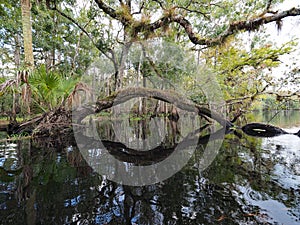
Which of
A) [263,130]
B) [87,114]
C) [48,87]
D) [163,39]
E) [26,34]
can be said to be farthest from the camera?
[163,39]

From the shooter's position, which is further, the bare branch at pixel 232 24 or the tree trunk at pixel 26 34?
the tree trunk at pixel 26 34

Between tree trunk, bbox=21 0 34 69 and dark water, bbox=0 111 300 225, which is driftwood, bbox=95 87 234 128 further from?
dark water, bbox=0 111 300 225

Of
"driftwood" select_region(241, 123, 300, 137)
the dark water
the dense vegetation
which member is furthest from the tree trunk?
"driftwood" select_region(241, 123, 300, 137)

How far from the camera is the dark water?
133 cm

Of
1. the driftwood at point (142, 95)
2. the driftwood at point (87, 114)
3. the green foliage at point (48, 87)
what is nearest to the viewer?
the green foliage at point (48, 87)

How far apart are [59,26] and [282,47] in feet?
46.8

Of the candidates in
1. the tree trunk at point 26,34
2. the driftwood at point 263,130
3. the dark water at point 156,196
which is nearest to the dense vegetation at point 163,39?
the tree trunk at point 26,34

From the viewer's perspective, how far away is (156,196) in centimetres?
169

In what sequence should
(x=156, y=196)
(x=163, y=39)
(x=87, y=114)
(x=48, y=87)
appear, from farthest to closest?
1. (x=163, y=39)
2. (x=87, y=114)
3. (x=48, y=87)
4. (x=156, y=196)

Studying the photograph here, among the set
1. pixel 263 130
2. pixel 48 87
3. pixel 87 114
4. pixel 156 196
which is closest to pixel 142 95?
pixel 87 114

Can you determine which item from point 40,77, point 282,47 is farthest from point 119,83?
point 282,47

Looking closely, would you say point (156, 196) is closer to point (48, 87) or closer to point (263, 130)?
point (48, 87)

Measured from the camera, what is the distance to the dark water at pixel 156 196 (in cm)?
133

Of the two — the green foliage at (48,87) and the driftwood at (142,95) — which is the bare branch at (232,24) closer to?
the driftwood at (142,95)
